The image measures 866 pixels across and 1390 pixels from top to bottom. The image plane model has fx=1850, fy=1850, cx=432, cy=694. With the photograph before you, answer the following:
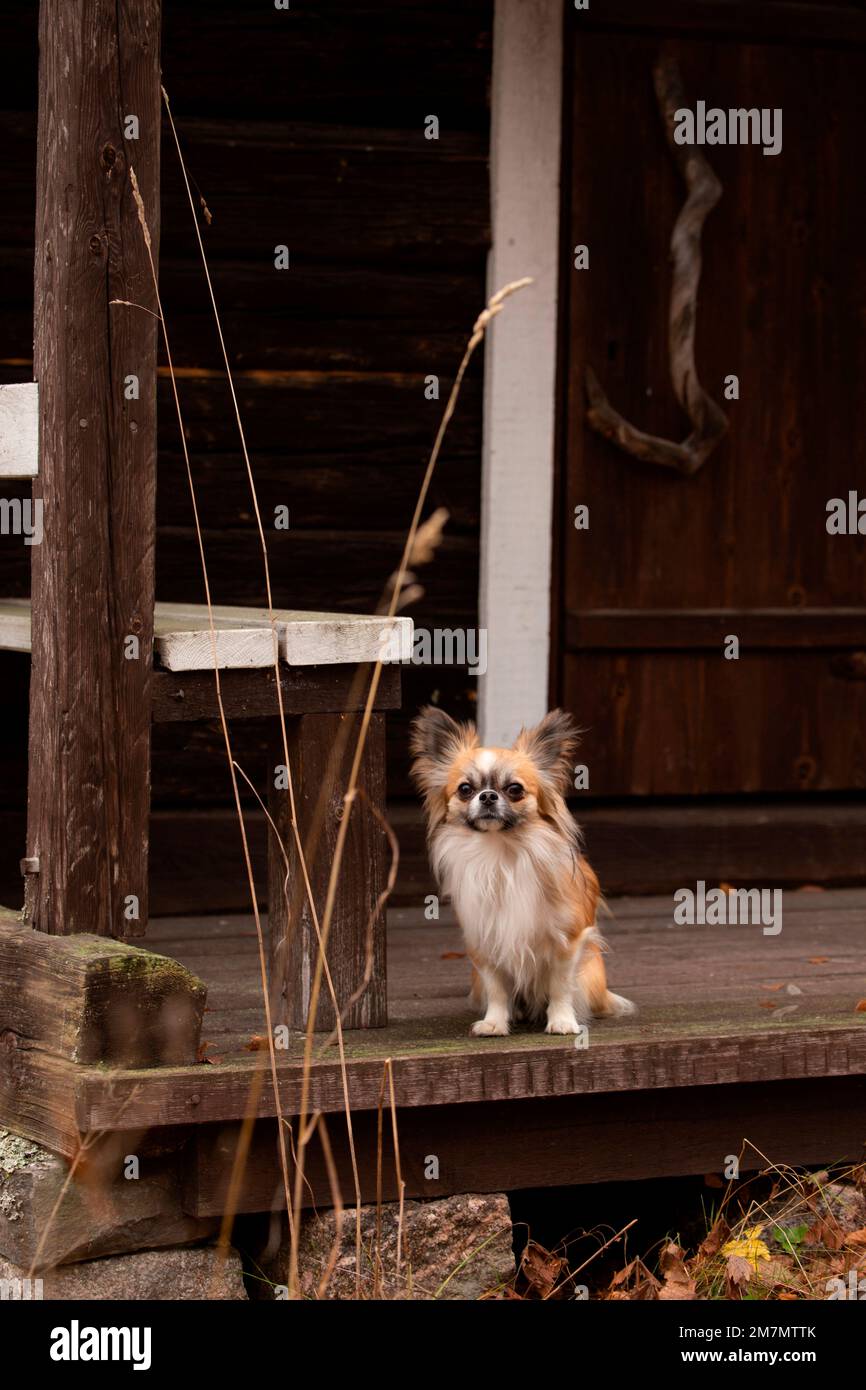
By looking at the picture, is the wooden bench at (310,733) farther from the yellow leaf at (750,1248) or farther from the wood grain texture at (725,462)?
the wood grain texture at (725,462)

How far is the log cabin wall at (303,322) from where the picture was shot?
6.02 metres

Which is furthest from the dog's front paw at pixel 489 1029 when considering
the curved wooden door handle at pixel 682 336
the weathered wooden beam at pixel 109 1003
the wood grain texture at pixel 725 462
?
the curved wooden door handle at pixel 682 336

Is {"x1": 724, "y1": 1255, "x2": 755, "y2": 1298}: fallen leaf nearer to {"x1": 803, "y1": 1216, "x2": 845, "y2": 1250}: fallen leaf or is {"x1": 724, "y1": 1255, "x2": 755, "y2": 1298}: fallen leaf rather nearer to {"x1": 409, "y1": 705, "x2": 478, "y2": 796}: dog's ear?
{"x1": 803, "y1": 1216, "x2": 845, "y2": 1250}: fallen leaf

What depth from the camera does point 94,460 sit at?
12.9ft

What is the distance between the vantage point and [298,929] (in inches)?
169

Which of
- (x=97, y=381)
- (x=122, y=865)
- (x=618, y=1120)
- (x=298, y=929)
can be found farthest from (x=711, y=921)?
(x=97, y=381)

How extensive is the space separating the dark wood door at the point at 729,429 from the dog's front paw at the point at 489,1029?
2325mm

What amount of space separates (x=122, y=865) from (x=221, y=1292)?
0.96m

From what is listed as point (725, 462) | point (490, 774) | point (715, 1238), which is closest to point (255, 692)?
point (490, 774)

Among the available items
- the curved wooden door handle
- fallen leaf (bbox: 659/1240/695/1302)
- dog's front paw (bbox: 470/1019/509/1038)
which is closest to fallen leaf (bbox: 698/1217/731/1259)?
fallen leaf (bbox: 659/1240/695/1302)

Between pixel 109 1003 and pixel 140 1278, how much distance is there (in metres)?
0.64

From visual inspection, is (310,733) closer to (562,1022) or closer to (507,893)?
(507,893)

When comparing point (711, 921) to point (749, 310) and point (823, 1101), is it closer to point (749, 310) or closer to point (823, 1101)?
point (823, 1101)

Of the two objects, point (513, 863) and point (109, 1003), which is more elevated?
point (513, 863)
